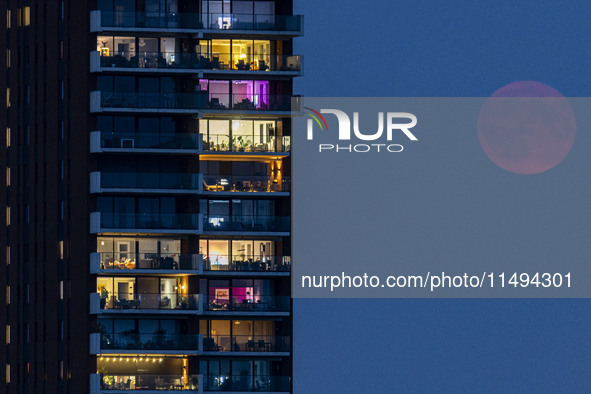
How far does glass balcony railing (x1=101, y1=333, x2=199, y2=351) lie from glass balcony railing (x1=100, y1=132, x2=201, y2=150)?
1287cm

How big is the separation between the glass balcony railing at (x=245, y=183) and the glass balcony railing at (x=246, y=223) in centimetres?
188

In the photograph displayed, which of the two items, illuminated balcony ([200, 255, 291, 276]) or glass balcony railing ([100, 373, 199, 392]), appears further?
illuminated balcony ([200, 255, 291, 276])

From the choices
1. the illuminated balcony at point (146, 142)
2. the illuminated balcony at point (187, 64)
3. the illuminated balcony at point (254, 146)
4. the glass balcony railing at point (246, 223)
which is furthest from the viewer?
the illuminated balcony at point (254, 146)

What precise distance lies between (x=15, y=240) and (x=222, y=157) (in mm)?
17524

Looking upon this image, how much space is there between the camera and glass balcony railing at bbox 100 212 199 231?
4899 inches

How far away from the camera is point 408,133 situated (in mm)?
181500

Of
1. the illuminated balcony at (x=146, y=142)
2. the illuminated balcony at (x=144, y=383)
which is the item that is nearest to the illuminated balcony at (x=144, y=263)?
the illuminated balcony at (x=144, y=383)

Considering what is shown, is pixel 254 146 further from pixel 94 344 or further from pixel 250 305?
pixel 94 344

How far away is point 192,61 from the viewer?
125m

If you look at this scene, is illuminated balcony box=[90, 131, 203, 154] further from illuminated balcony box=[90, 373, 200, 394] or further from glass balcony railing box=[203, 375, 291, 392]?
glass balcony railing box=[203, 375, 291, 392]

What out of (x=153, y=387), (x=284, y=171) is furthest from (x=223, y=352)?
(x=284, y=171)

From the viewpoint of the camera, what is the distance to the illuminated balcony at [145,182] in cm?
12356

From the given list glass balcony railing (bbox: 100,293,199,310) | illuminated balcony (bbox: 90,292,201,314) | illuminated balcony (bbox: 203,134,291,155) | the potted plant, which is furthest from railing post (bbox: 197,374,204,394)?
illuminated balcony (bbox: 203,134,291,155)

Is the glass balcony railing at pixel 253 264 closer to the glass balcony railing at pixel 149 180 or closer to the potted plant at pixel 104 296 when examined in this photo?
the glass balcony railing at pixel 149 180
